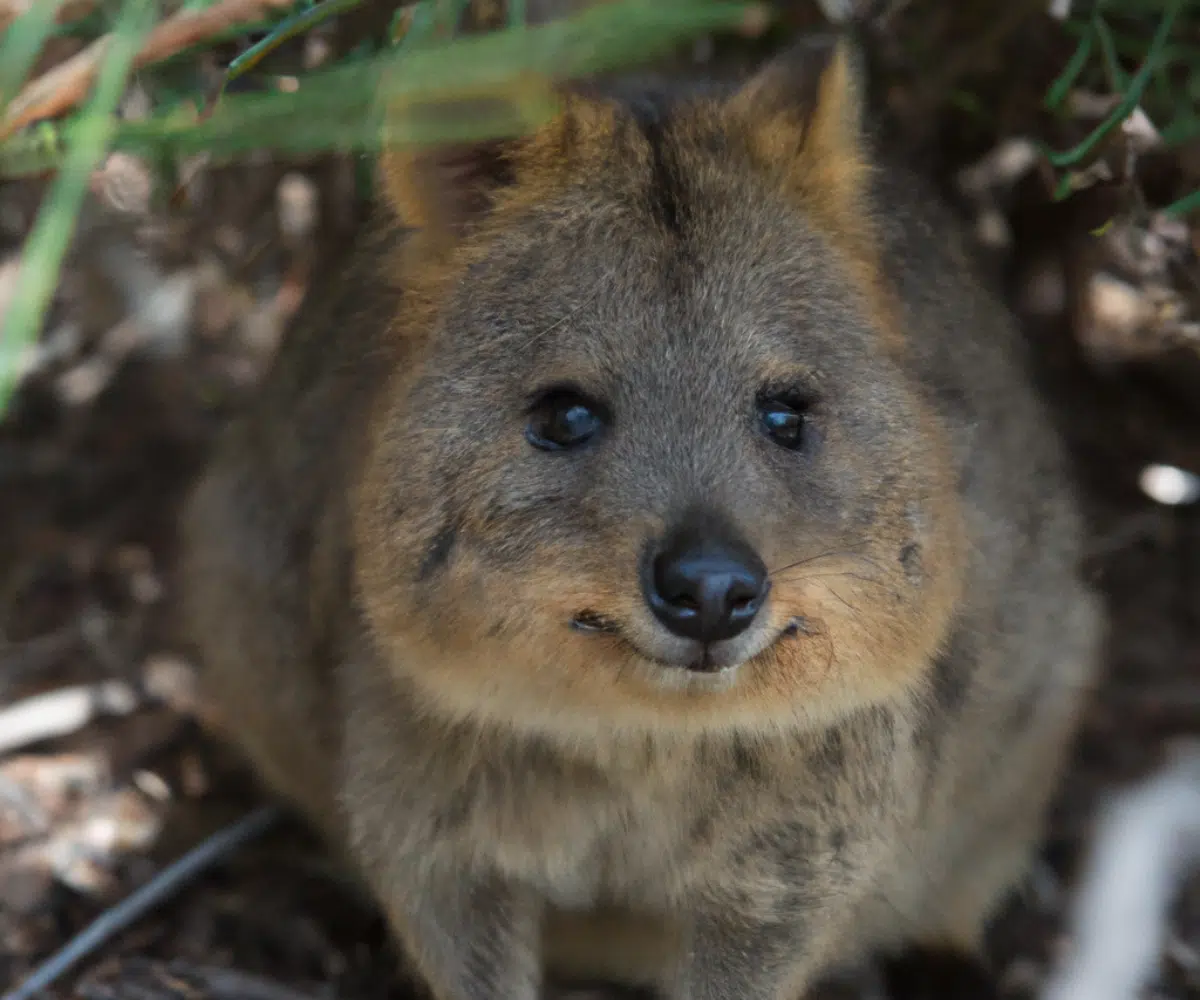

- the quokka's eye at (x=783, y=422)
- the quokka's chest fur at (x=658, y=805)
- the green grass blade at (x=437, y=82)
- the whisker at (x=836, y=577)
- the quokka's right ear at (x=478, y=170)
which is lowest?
the quokka's chest fur at (x=658, y=805)

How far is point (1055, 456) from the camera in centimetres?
466

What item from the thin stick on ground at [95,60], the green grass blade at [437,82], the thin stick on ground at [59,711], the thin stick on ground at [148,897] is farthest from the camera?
the thin stick on ground at [59,711]

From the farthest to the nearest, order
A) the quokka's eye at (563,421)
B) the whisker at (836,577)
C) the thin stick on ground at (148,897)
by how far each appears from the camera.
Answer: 1. the thin stick on ground at (148,897)
2. the quokka's eye at (563,421)
3. the whisker at (836,577)

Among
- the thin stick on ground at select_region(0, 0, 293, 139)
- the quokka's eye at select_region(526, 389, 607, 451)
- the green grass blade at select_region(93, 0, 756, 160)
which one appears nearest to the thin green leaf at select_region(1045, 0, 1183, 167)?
the quokka's eye at select_region(526, 389, 607, 451)

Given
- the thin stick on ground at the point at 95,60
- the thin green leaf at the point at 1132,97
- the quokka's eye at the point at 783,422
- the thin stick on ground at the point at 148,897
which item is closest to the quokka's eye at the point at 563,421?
the quokka's eye at the point at 783,422

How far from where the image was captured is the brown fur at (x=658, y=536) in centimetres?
294

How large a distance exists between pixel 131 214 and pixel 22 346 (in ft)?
12.8

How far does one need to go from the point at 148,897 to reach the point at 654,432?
100.0 inches

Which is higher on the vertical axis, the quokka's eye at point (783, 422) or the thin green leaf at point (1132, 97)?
the thin green leaf at point (1132, 97)

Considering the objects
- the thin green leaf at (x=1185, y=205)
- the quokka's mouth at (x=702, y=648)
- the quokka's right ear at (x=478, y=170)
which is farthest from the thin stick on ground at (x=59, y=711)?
the thin green leaf at (x=1185, y=205)

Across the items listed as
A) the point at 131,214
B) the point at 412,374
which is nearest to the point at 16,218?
the point at 131,214

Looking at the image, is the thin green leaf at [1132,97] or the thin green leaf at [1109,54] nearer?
the thin green leaf at [1132,97]

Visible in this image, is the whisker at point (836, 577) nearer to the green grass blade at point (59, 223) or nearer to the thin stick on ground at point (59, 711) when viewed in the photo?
the green grass blade at point (59, 223)

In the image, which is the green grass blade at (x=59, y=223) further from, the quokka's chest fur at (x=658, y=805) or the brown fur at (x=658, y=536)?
the quokka's chest fur at (x=658, y=805)
